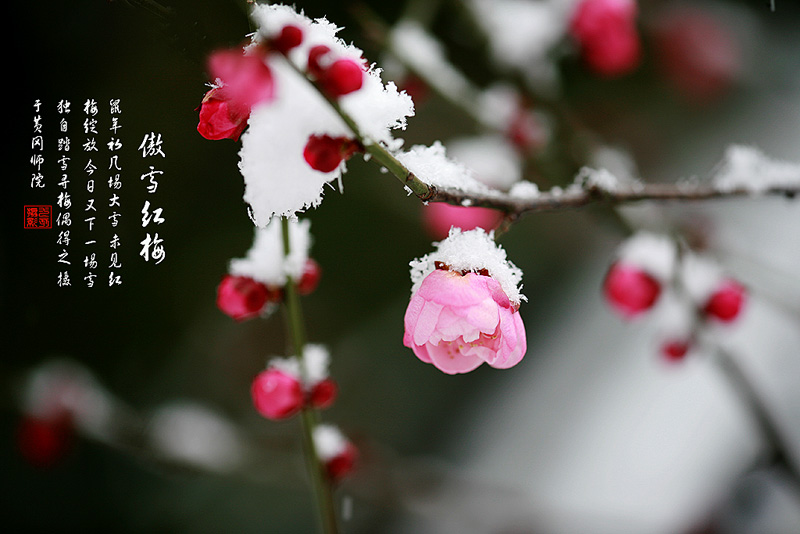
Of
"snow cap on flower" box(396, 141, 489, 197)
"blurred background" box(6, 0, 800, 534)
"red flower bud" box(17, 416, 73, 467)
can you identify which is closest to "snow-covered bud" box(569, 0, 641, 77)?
"blurred background" box(6, 0, 800, 534)

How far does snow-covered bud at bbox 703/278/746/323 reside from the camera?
735 mm

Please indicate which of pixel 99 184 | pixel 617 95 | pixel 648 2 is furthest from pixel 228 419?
pixel 648 2

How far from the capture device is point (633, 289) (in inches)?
27.2

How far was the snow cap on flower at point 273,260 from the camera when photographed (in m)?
0.50

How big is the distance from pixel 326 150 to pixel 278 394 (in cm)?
27

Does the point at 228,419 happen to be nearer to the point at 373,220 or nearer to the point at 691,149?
the point at 373,220

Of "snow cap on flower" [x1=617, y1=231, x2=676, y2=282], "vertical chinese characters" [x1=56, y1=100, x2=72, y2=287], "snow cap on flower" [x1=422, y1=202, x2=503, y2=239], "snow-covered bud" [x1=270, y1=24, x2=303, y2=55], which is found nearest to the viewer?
"snow-covered bud" [x1=270, y1=24, x2=303, y2=55]

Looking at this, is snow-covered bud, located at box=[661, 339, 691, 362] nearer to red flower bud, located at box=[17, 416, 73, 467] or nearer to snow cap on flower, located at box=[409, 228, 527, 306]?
snow cap on flower, located at box=[409, 228, 527, 306]

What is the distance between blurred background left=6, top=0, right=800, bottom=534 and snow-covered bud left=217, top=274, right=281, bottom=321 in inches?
14.6

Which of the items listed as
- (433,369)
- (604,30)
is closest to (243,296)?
(604,30)

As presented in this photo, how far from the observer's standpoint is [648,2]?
61.1 inches

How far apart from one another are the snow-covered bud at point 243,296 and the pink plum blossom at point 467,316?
17 centimetres

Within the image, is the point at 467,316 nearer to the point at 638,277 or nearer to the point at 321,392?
the point at 321,392

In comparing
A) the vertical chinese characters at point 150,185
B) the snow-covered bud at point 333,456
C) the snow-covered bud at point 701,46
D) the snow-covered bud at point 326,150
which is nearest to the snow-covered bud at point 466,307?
the snow-covered bud at point 326,150
